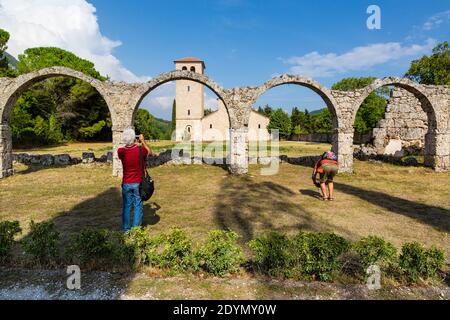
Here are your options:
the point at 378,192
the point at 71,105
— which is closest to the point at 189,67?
the point at 71,105

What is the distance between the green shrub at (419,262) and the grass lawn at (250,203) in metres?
1.57

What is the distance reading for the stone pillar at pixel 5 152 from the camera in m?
11.8

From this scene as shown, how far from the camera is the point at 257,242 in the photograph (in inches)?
151

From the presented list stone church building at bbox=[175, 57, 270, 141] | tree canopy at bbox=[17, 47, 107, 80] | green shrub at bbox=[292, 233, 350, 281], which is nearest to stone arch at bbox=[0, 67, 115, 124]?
green shrub at bbox=[292, 233, 350, 281]

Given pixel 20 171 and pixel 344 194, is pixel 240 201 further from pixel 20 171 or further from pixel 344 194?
pixel 20 171

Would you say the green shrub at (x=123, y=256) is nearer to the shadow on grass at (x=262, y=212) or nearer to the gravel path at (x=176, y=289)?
the gravel path at (x=176, y=289)

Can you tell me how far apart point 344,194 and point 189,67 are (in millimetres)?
44594

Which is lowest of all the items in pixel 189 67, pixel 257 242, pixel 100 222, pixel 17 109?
pixel 100 222

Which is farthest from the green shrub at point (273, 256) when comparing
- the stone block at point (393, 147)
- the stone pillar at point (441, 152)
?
the stone block at point (393, 147)

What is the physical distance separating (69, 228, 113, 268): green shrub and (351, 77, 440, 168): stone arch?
12414 millimetres

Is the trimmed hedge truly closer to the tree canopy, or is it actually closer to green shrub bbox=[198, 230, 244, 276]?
green shrub bbox=[198, 230, 244, 276]

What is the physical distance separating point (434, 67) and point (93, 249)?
48014mm

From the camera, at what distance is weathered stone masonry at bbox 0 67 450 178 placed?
12045 millimetres
